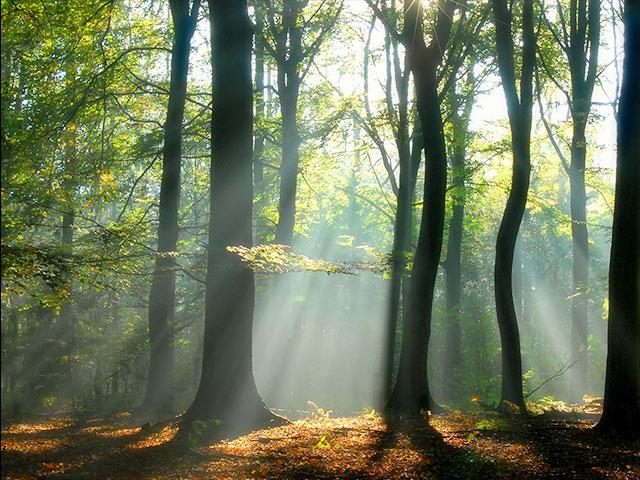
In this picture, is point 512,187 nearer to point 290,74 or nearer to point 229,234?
point 229,234

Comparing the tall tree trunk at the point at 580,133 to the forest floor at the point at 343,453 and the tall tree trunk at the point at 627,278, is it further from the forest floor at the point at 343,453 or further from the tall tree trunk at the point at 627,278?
the forest floor at the point at 343,453

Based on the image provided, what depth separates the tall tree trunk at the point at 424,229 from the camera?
1171 centimetres

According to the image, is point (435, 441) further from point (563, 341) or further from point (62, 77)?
point (563, 341)

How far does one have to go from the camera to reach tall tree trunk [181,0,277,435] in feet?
30.8

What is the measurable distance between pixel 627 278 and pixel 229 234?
558cm

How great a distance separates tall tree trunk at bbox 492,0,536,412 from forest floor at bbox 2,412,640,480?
2.49 meters

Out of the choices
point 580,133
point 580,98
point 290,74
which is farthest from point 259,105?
point 580,133

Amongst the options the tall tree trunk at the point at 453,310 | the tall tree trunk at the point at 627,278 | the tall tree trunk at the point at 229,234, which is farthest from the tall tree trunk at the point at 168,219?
the tall tree trunk at the point at 453,310

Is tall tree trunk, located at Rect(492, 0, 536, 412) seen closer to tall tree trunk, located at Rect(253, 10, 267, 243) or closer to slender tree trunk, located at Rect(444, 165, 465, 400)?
tall tree trunk, located at Rect(253, 10, 267, 243)

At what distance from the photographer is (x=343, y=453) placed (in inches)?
312

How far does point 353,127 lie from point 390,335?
19.2 ft

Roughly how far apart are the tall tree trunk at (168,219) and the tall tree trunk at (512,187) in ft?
22.6

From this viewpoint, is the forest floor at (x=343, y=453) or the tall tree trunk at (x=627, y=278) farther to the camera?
the tall tree trunk at (x=627, y=278)

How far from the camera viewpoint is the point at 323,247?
40250 mm
